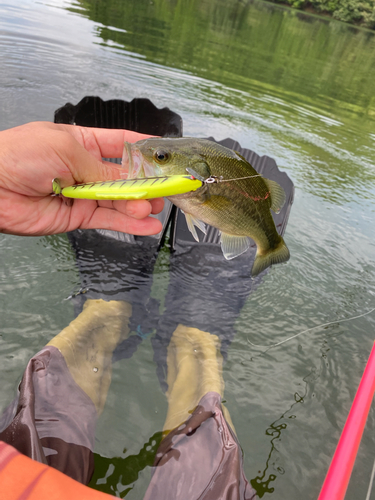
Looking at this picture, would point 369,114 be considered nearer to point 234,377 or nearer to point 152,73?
point 152,73

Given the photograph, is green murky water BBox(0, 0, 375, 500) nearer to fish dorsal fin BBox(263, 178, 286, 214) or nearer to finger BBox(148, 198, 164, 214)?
finger BBox(148, 198, 164, 214)

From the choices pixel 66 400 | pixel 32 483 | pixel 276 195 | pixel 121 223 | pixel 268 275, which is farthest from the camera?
pixel 268 275

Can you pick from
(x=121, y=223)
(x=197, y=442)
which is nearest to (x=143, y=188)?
(x=121, y=223)

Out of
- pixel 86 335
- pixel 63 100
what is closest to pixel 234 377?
pixel 86 335

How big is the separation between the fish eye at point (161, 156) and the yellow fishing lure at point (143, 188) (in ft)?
0.48

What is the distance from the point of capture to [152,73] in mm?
9125

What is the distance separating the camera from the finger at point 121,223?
2.37m

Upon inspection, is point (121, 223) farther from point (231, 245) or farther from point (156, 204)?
point (231, 245)

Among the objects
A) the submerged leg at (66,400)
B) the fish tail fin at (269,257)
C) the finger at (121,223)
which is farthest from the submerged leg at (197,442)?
the finger at (121,223)

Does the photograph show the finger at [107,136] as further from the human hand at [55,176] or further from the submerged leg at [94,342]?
the submerged leg at [94,342]

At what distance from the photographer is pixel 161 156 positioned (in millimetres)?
1927

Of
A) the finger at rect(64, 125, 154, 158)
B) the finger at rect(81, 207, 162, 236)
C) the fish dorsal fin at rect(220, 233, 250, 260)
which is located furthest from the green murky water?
the finger at rect(64, 125, 154, 158)

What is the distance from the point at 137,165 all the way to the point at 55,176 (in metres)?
0.48

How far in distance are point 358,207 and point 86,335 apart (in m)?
5.12
